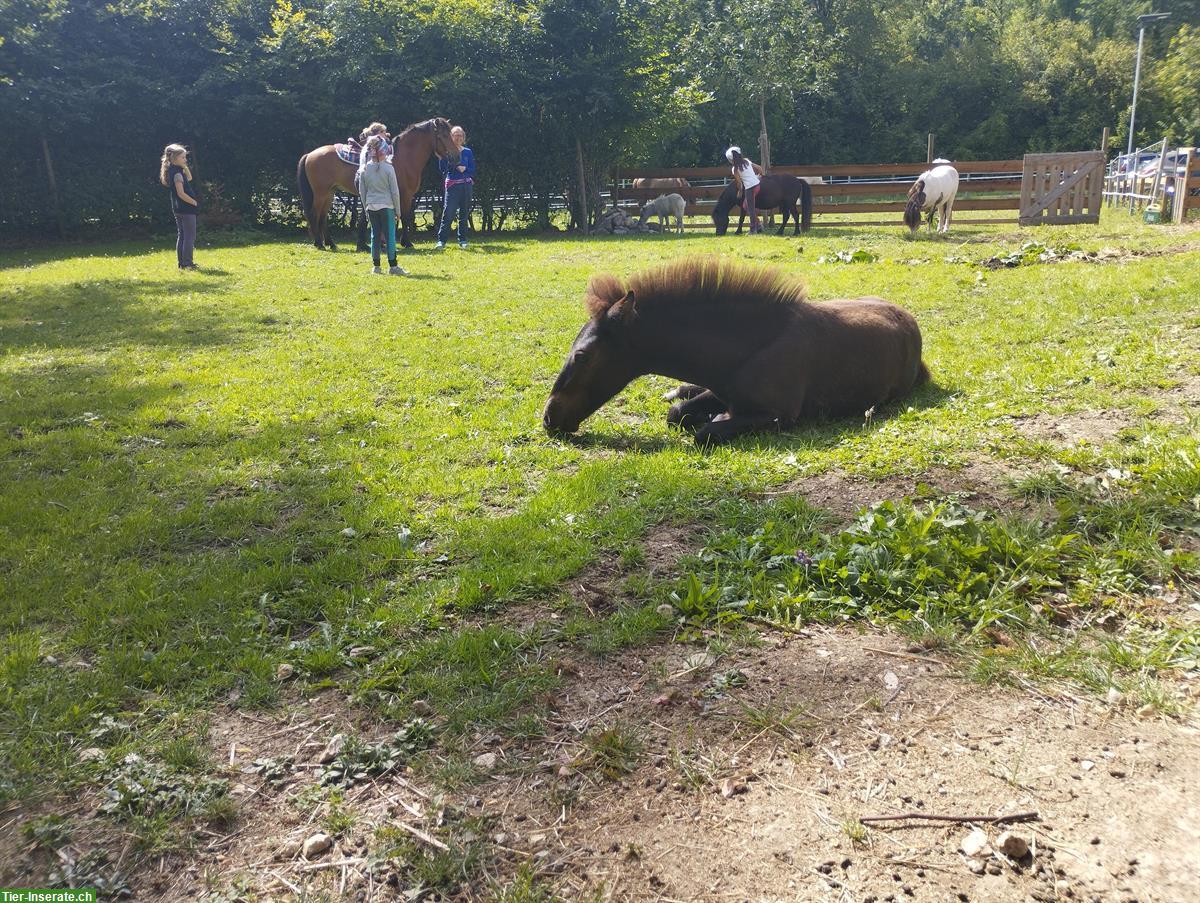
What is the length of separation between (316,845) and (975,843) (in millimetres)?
2047

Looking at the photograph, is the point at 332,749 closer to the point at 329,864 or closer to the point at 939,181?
the point at 329,864

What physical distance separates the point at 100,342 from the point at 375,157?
21.6 feet

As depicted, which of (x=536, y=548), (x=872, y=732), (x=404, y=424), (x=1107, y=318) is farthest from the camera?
(x=1107, y=318)

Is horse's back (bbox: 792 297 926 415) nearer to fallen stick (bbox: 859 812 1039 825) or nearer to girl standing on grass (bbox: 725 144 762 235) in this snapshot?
fallen stick (bbox: 859 812 1039 825)

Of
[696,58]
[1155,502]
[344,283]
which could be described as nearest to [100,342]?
[344,283]

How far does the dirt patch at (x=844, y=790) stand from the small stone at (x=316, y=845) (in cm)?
52

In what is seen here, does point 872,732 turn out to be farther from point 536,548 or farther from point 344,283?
point 344,283

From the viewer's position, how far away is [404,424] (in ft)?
22.3

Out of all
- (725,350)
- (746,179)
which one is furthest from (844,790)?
(746,179)

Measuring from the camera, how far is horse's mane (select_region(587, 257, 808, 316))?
641cm

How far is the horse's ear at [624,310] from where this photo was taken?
20.1ft

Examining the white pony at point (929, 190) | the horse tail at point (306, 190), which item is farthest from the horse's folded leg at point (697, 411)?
the horse tail at point (306, 190)

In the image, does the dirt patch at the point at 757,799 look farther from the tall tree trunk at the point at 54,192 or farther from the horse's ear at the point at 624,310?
the tall tree trunk at the point at 54,192

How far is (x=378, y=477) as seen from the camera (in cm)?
566
